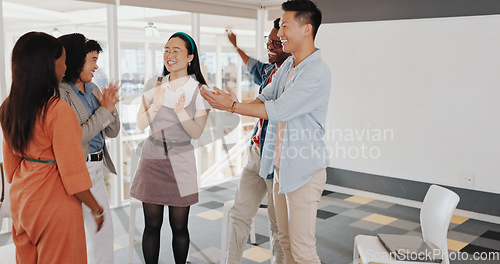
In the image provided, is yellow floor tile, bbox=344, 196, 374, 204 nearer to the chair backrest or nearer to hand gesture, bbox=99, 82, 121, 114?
the chair backrest

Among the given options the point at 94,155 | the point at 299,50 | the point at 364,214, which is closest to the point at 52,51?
the point at 94,155

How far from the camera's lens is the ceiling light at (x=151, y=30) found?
4766 millimetres

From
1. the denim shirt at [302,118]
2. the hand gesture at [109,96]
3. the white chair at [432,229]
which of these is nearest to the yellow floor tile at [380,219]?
the white chair at [432,229]

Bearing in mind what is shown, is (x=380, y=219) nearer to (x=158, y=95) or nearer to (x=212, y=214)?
(x=212, y=214)

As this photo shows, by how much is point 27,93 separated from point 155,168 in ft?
3.59

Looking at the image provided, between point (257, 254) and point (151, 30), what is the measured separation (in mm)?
2602

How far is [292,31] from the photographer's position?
207 centimetres

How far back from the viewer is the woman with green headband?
2633mm

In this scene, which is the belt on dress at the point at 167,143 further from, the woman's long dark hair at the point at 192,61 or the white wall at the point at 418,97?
the white wall at the point at 418,97

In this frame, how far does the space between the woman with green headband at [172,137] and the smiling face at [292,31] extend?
740 mm

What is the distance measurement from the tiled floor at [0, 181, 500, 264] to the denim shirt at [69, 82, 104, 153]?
1.23 metres

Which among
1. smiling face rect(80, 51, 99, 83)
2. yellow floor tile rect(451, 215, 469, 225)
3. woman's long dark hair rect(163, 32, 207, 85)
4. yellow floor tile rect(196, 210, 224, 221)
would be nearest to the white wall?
yellow floor tile rect(451, 215, 469, 225)

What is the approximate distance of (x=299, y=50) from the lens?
83.0 inches

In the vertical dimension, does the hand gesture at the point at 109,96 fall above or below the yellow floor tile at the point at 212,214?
above
